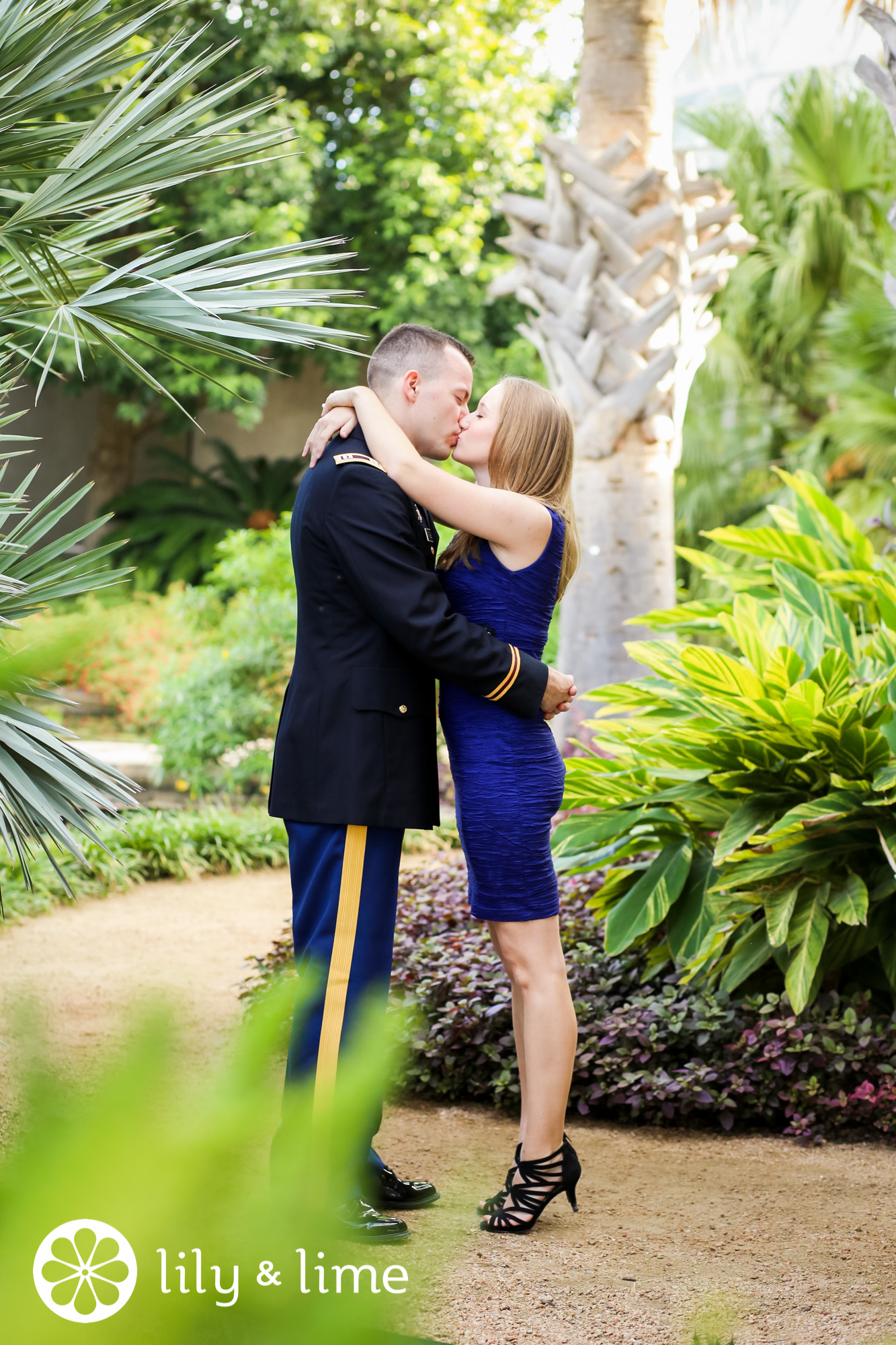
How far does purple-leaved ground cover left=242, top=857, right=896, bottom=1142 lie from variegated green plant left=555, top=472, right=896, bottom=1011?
0.40 ft

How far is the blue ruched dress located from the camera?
2658 millimetres

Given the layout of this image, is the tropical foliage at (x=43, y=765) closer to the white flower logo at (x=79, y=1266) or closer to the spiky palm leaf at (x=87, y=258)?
the spiky palm leaf at (x=87, y=258)

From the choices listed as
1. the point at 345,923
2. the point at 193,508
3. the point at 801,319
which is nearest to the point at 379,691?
the point at 345,923

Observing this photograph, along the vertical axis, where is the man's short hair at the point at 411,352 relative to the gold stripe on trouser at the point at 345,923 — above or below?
above

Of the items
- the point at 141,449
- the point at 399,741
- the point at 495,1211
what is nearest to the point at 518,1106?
the point at 495,1211

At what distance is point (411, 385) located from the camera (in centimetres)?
270

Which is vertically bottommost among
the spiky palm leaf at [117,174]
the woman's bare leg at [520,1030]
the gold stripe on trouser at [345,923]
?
the woman's bare leg at [520,1030]

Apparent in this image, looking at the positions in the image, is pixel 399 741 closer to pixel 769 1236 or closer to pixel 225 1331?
pixel 769 1236

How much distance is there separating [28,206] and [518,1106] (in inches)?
111

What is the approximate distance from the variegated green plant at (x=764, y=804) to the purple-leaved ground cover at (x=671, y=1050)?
0.40ft

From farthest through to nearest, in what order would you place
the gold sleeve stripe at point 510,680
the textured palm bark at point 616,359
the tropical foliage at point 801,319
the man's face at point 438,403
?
the tropical foliage at point 801,319 < the textured palm bark at point 616,359 < the man's face at point 438,403 < the gold sleeve stripe at point 510,680

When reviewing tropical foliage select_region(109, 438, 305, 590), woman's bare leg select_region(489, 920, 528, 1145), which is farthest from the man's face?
tropical foliage select_region(109, 438, 305, 590)

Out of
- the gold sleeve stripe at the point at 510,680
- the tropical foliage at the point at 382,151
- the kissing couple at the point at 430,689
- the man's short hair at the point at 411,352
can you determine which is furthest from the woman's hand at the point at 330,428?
the tropical foliage at the point at 382,151

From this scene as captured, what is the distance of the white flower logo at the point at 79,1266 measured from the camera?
487 mm
